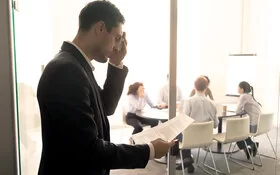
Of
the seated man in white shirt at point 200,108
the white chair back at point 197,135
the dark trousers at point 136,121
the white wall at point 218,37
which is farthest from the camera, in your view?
the white wall at point 218,37

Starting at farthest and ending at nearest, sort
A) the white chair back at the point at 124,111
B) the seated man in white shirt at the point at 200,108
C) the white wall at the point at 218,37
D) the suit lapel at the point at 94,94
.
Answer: the white wall at the point at 218,37 → the white chair back at the point at 124,111 → the seated man in white shirt at the point at 200,108 → the suit lapel at the point at 94,94

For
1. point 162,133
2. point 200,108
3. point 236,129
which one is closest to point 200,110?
point 200,108

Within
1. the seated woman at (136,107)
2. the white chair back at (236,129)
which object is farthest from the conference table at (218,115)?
the white chair back at (236,129)

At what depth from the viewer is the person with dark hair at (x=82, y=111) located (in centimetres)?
87

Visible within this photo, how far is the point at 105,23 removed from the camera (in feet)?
3.40

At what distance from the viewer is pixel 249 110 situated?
3.63 metres

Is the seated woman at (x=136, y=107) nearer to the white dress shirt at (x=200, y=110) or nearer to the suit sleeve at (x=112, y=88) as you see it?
the white dress shirt at (x=200, y=110)

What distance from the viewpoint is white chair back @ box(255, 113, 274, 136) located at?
337cm

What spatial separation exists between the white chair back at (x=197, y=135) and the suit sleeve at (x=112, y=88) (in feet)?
5.92

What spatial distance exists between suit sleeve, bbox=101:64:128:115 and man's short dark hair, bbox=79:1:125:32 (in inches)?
11.7

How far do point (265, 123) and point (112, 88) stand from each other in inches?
108

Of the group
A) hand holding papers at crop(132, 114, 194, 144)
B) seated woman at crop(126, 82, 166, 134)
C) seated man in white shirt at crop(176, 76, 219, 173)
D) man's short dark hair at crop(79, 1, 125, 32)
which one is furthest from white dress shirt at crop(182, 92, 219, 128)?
man's short dark hair at crop(79, 1, 125, 32)

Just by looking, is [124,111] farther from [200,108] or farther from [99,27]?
[99,27]

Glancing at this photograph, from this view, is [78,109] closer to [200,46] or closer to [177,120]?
[177,120]
